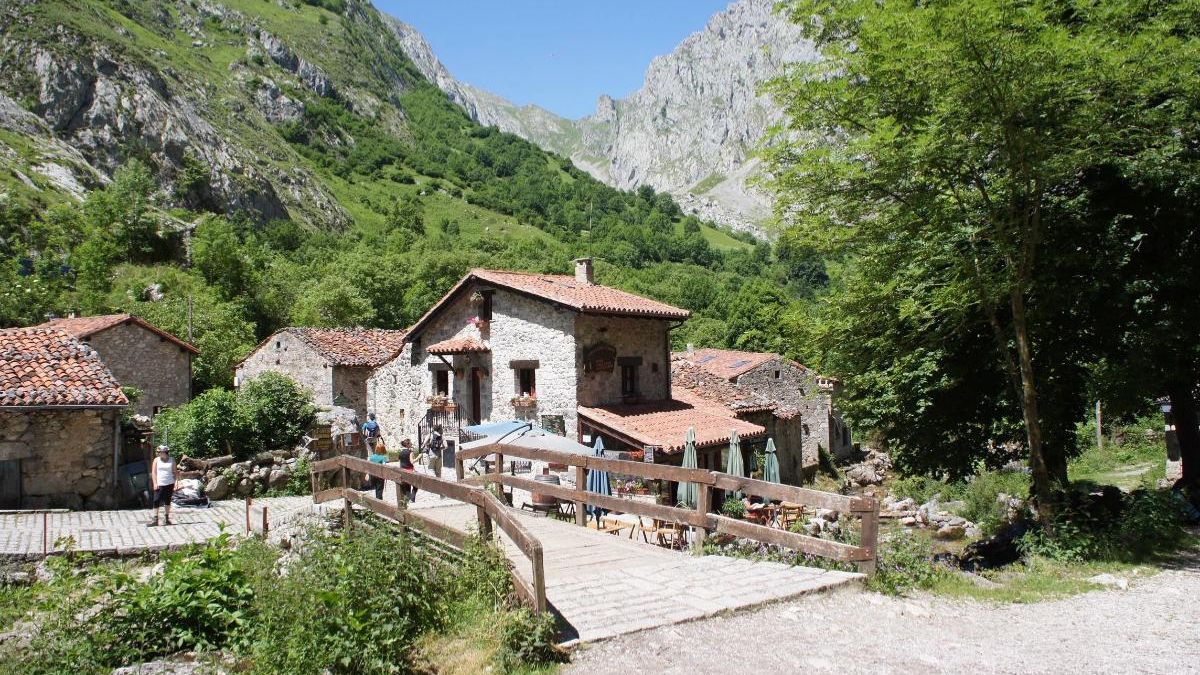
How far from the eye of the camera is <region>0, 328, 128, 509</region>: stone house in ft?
51.2

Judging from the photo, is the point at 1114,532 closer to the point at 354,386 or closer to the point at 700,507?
the point at 700,507

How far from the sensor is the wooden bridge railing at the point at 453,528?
567 centimetres

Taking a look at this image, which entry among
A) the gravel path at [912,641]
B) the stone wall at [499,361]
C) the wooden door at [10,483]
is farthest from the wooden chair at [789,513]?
the wooden door at [10,483]

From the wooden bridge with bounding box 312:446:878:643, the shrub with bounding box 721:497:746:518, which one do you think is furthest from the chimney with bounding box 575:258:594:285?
the wooden bridge with bounding box 312:446:878:643

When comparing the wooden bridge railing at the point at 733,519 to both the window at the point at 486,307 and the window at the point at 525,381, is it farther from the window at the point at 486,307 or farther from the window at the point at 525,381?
the window at the point at 486,307

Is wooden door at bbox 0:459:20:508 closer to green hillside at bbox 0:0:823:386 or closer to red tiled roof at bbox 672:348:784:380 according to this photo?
green hillside at bbox 0:0:823:386

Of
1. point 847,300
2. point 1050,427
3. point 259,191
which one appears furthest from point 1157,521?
point 259,191

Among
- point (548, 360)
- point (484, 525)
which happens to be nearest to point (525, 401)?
point (548, 360)

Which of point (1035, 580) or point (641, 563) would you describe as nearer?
point (641, 563)

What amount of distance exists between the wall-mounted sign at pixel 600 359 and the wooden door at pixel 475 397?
429 cm

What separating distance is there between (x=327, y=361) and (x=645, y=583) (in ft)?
86.9

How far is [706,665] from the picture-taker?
5242 millimetres

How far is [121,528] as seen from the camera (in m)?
14.6

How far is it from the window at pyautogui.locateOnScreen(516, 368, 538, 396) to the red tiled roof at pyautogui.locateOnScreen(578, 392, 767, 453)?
83.1 inches
